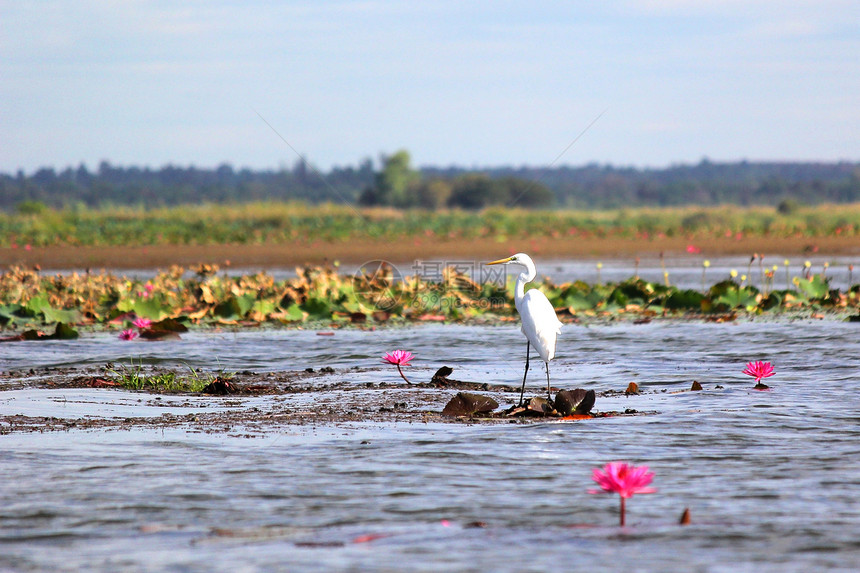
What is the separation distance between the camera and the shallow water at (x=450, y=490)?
4.16 meters

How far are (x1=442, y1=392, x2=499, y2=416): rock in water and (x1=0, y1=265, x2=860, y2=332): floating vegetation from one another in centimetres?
632

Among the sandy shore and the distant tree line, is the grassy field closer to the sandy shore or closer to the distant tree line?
the sandy shore

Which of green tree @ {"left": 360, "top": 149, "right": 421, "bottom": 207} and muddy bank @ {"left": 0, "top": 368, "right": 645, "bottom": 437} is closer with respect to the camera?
muddy bank @ {"left": 0, "top": 368, "right": 645, "bottom": 437}

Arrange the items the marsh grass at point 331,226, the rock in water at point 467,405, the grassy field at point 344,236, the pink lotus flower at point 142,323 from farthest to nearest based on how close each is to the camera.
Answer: the marsh grass at point 331,226 → the grassy field at point 344,236 → the pink lotus flower at point 142,323 → the rock in water at point 467,405

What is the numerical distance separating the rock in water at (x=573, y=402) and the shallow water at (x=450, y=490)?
0.15 meters

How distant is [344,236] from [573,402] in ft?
101

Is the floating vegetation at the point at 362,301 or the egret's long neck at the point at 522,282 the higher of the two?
the egret's long neck at the point at 522,282

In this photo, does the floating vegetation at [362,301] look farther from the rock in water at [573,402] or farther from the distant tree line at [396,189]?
the distant tree line at [396,189]

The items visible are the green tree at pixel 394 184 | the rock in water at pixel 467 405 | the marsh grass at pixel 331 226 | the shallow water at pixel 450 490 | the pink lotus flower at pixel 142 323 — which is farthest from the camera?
the green tree at pixel 394 184

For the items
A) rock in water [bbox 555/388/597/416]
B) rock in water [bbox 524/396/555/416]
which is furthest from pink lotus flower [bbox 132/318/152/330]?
rock in water [bbox 555/388/597/416]

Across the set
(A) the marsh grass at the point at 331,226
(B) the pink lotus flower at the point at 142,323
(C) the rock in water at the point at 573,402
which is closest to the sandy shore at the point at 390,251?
(A) the marsh grass at the point at 331,226

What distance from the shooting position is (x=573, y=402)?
269 inches

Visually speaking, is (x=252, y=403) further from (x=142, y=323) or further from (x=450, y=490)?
(x=142, y=323)

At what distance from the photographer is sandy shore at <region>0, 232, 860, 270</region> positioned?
30.3m
